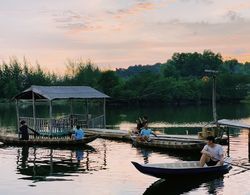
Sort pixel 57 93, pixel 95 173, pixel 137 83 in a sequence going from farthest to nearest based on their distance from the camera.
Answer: pixel 137 83, pixel 57 93, pixel 95 173

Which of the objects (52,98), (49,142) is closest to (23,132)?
(49,142)

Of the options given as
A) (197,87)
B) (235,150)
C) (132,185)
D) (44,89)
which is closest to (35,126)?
(44,89)

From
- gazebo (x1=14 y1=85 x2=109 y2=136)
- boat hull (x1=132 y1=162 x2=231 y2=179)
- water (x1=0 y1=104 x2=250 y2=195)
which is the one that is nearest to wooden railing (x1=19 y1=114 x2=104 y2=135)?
gazebo (x1=14 y1=85 x2=109 y2=136)

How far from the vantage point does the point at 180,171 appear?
16.7 meters

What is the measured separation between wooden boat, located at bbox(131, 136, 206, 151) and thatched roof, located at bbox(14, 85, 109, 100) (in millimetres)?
6556

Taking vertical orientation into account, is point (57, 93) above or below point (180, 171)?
above

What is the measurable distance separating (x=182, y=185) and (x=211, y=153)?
1685 mm

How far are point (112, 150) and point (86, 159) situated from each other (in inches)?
132

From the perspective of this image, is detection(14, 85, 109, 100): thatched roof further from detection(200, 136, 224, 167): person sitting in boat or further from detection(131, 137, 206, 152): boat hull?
detection(200, 136, 224, 167): person sitting in boat

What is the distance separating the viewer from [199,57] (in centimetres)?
15325

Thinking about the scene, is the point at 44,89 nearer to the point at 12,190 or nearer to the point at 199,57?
the point at 12,190

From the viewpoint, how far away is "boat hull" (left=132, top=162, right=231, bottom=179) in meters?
16.2

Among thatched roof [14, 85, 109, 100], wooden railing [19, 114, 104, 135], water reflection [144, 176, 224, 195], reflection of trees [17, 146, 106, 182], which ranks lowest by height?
water reflection [144, 176, 224, 195]

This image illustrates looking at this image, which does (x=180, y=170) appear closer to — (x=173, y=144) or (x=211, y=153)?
(x=211, y=153)
